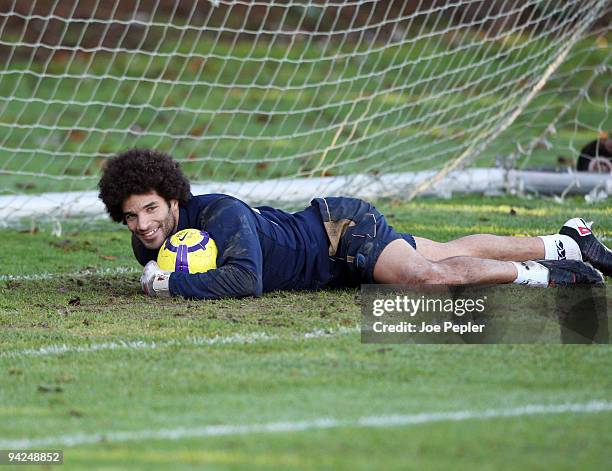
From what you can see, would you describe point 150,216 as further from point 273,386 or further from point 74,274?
point 273,386

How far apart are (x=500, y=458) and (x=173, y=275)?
303 cm

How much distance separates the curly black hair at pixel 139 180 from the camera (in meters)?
6.34

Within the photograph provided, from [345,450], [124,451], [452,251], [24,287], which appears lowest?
[24,287]

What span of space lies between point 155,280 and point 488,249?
1869 mm

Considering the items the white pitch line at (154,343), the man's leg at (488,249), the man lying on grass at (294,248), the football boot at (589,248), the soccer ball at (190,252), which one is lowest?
the white pitch line at (154,343)

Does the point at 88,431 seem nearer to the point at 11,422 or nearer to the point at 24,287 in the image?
the point at 11,422

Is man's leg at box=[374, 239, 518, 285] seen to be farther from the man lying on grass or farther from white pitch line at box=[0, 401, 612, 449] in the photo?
white pitch line at box=[0, 401, 612, 449]

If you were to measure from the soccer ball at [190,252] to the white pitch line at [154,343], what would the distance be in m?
0.91

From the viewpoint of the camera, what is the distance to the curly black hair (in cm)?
634

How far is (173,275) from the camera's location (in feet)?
20.7

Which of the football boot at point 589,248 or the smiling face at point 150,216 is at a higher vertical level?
the football boot at point 589,248

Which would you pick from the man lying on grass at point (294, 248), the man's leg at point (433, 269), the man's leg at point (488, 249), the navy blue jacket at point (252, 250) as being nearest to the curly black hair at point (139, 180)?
the man lying on grass at point (294, 248)

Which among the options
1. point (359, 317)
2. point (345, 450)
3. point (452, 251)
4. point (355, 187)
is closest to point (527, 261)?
point (452, 251)

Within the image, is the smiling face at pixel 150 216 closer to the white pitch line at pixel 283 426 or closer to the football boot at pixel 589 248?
the football boot at pixel 589 248
